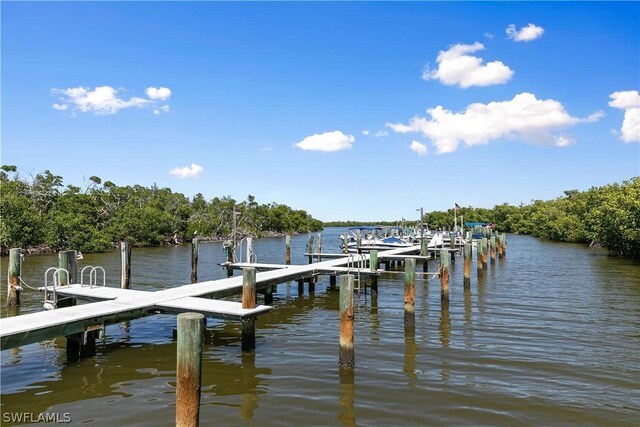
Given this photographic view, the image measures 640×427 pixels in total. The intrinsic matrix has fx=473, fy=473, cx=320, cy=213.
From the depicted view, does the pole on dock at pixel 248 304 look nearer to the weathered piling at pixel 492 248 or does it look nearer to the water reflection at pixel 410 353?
the water reflection at pixel 410 353

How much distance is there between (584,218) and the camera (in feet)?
217

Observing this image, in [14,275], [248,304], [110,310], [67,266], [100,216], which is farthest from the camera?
[100,216]

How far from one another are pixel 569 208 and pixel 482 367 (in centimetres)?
8331

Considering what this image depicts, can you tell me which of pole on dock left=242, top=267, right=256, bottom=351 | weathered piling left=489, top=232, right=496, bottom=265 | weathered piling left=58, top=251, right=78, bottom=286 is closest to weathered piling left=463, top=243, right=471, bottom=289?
weathered piling left=489, top=232, right=496, bottom=265

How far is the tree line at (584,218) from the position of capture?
38.9 m

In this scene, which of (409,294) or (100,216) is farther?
(100,216)

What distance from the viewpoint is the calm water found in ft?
27.6

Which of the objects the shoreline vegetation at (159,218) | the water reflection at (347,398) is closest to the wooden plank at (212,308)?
the water reflection at (347,398)

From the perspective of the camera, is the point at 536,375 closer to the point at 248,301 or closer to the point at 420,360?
the point at 420,360

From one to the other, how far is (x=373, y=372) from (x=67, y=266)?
33.9ft

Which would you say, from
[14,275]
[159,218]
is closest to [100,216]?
[159,218]

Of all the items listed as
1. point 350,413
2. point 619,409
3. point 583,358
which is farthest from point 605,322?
point 350,413

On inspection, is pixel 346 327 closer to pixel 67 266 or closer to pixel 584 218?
pixel 67 266

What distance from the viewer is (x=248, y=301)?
38.3 ft
